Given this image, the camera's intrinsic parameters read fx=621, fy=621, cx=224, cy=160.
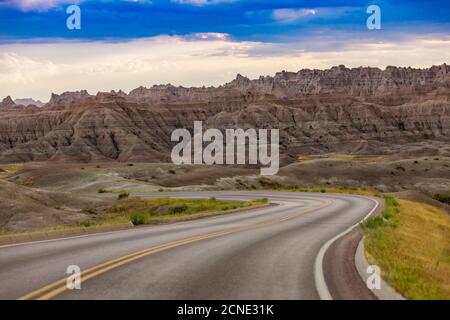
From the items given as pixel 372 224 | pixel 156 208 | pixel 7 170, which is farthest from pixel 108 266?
pixel 7 170

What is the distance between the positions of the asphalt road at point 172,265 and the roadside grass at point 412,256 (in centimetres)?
141

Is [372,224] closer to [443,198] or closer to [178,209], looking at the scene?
[178,209]

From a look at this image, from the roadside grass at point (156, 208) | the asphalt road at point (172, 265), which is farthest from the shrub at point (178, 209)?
the asphalt road at point (172, 265)

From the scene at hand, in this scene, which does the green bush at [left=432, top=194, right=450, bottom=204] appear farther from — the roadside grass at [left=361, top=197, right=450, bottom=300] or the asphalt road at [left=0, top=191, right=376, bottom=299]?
the asphalt road at [left=0, top=191, right=376, bottom=299]

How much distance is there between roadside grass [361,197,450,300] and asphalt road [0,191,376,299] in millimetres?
1410

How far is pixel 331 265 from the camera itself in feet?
43.0

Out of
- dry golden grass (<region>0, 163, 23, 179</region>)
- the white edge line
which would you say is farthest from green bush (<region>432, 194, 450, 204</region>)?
dry golden grass (<region>0, 163, 23, 179</region>)

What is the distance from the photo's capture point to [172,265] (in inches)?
497

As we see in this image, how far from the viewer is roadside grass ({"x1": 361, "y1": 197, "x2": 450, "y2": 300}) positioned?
10625 millimetres

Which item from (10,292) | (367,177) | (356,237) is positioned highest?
(10,292)

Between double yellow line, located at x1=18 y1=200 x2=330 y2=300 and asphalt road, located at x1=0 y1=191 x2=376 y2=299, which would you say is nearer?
double yellow line, located at x1=18 y1=200 x2=330 y2=300
